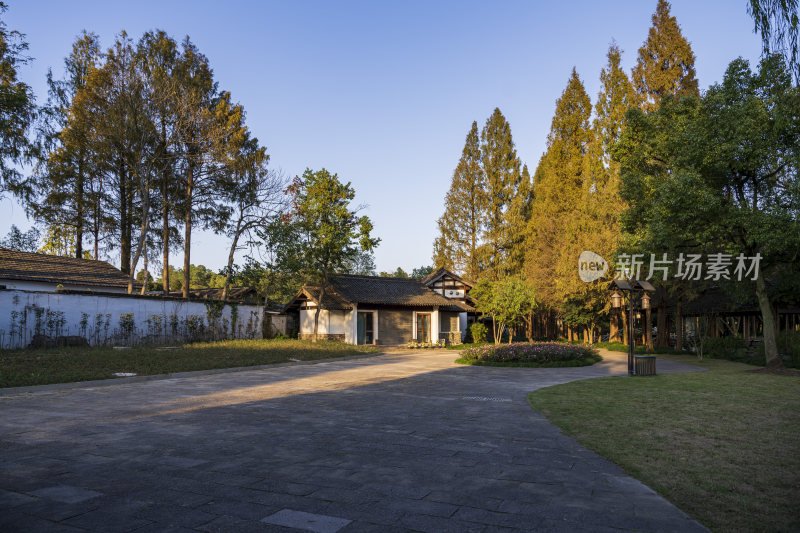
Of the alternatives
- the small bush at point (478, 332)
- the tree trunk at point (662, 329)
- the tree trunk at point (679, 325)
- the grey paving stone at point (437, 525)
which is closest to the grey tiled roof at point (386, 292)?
the small bush at point (478, 332)

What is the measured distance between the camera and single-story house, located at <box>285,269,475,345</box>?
3266 centimetres

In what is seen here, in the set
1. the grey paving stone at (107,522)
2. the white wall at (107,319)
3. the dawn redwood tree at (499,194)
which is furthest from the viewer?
the dawn redwood tree at (499,194)

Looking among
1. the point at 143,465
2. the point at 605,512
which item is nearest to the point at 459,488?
the point at 605,512

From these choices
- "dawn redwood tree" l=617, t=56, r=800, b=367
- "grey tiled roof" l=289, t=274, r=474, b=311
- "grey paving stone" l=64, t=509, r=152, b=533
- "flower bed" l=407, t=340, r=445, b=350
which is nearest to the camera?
"grey paving stone" l=64, t=509, r=152, b=533

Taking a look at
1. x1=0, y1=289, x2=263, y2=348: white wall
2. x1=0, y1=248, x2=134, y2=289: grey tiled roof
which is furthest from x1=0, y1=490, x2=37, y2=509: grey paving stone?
x1=0, y1=248, x2=134, y2=289: grey tiled roof

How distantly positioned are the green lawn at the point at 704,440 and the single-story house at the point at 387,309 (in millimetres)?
22073

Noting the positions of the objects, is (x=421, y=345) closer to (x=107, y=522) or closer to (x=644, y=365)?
(x=644, y=365)

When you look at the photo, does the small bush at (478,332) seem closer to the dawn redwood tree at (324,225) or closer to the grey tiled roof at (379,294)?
the grey tiled roof at (379,294)

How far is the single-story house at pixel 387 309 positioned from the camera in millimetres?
32656

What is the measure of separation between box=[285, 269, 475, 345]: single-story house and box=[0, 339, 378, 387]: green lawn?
11.2 meters

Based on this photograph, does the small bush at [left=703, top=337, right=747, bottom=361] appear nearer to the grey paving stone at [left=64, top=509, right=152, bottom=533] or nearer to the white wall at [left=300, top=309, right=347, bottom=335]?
the white wall at [left=300, top=309, right=347, bottom=335]

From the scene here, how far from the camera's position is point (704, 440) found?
6.17 metres

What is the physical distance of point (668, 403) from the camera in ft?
30.4

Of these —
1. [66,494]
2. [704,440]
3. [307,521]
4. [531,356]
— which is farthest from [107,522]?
[531,356]
